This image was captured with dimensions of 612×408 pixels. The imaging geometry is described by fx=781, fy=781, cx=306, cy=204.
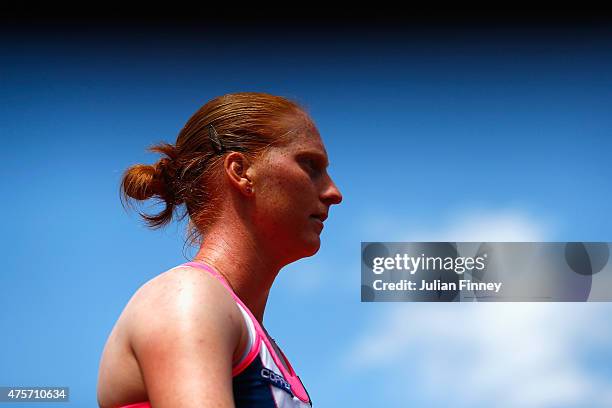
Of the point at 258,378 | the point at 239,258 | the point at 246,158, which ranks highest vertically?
the point at 246,158

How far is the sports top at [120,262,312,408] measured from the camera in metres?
0.72

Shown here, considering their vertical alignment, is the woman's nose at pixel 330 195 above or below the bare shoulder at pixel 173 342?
above

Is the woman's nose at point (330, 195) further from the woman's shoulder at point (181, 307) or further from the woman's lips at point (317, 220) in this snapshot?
the woman's shoulder at point (181, 307)

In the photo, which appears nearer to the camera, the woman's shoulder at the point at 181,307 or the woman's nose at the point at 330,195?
the woman's shoulder at the point at 181,307

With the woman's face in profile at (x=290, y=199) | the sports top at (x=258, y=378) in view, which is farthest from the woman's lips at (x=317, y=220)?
the sports top at (x=258, y=378)

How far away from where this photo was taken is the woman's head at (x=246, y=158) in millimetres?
874

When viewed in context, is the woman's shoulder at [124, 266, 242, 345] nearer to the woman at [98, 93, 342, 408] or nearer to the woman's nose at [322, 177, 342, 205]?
the woman at [98, 93, 342, 408]

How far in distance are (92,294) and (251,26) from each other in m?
1.17

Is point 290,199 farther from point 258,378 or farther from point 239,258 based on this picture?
point 258,378

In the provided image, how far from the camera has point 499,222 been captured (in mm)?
2816

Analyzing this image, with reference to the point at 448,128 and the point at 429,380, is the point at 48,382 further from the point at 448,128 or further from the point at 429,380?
the point at 448,128

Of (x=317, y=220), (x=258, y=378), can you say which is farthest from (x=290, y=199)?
(x=258, y=378)

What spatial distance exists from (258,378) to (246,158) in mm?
259

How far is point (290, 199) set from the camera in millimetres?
877
